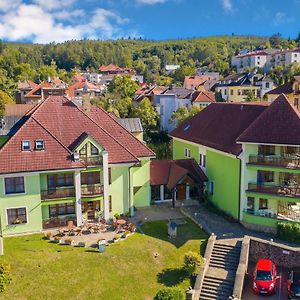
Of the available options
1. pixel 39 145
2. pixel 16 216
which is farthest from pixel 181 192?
pixel 16 216

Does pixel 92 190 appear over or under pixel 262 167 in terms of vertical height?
under

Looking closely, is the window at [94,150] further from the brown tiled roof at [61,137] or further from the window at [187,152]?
the window at [187,152]

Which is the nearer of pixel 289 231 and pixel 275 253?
pixel 275 253

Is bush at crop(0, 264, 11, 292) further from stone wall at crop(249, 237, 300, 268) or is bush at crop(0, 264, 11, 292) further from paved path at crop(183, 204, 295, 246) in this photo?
stone wall at crop(249, 237, 300, 268)

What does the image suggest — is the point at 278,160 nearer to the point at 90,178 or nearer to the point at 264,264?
the point at 264,264

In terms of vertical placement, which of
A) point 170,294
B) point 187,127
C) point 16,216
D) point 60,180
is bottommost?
point 170,294

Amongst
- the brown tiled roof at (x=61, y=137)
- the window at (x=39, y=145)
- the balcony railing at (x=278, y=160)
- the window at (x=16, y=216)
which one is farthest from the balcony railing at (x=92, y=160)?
the balcony railing at (x=278, y=160)
